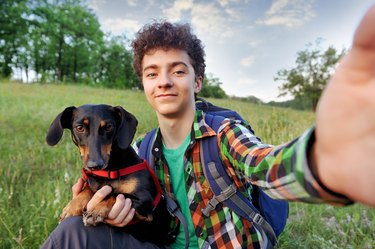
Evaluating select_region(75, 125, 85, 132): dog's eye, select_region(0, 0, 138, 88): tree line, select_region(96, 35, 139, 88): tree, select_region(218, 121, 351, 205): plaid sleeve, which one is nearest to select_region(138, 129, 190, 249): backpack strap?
select_region(75, 125, 85, 132): dog's eye

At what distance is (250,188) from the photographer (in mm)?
2293

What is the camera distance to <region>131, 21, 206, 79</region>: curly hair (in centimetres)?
268

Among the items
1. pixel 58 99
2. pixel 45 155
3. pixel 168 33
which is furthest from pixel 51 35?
pixel 168 33

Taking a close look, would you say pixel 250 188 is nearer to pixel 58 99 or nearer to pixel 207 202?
pixel 207 202

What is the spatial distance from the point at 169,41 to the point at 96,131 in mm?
884

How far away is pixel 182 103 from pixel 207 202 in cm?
74

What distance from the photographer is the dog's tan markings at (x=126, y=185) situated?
2.48m

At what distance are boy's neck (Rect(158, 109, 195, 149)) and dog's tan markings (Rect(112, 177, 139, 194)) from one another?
392 millimetres

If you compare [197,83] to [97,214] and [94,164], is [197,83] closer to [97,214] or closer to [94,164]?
[94,164]

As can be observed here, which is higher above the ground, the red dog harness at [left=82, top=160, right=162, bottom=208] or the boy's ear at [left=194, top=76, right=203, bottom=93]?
the boy's ear at [left=194, top=76, right=203, bottom=93]

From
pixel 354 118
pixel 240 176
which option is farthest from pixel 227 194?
pixel 354 118

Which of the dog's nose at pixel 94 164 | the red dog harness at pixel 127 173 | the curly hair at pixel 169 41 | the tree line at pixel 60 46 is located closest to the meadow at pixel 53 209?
the red dog harness at pixel 127 173

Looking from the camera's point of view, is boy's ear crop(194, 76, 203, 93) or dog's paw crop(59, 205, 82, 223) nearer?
dog's paw crop(59, 205, 82, 223)

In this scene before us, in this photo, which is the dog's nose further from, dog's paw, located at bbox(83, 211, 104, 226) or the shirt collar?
the shirt collar
